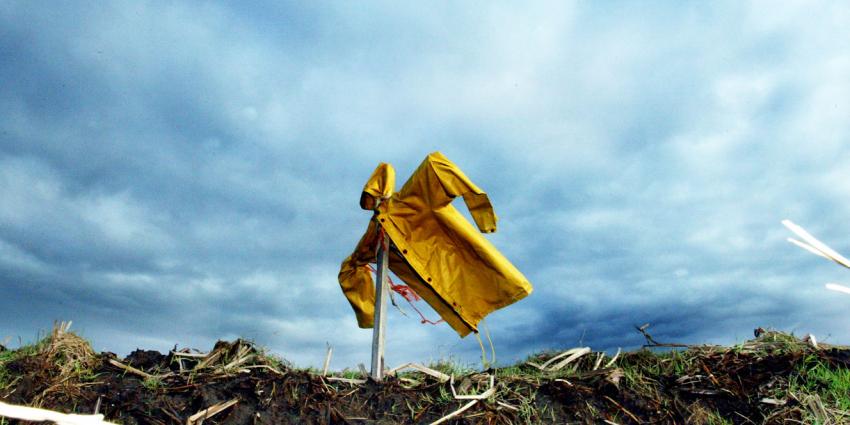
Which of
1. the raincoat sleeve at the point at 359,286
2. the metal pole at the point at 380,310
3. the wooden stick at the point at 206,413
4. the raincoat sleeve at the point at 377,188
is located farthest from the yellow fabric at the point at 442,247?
the wooden stick at the point at 206,413

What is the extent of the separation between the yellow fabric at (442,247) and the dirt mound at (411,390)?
1283 mm

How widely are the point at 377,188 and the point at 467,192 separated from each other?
0.92 metres

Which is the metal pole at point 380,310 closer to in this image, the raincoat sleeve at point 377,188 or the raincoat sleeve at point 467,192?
the raincoat sleeve at point 377,188

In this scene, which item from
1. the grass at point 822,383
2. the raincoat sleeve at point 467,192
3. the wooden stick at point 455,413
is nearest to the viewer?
the wooden stick at point 455,413

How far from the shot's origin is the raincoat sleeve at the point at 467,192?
19.8 ft

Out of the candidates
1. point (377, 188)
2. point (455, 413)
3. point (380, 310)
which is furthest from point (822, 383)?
point (377, 188)

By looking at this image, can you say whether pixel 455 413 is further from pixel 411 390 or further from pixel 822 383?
pixel 822 383

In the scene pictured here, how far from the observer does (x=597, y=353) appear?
555cm

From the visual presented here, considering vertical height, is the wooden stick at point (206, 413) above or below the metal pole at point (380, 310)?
below

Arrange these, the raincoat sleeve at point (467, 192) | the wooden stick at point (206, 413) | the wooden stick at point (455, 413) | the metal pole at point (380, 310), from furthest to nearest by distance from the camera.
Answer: the raincoat sleeve at point (467, 192) < the metal pole at point (380, 310) < the wooden stick at point (455, 413) < the wooden stick at point (206, 413)

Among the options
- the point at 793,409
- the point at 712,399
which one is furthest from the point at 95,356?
the point at 793,409

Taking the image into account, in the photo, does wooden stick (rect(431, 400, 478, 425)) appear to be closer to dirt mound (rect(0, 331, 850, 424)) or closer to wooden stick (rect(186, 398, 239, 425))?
dirt mound (rect(0, 331, 850, 424))

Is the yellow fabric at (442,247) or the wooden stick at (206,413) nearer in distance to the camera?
the wooden stick at (206,413)

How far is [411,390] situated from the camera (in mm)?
4785
